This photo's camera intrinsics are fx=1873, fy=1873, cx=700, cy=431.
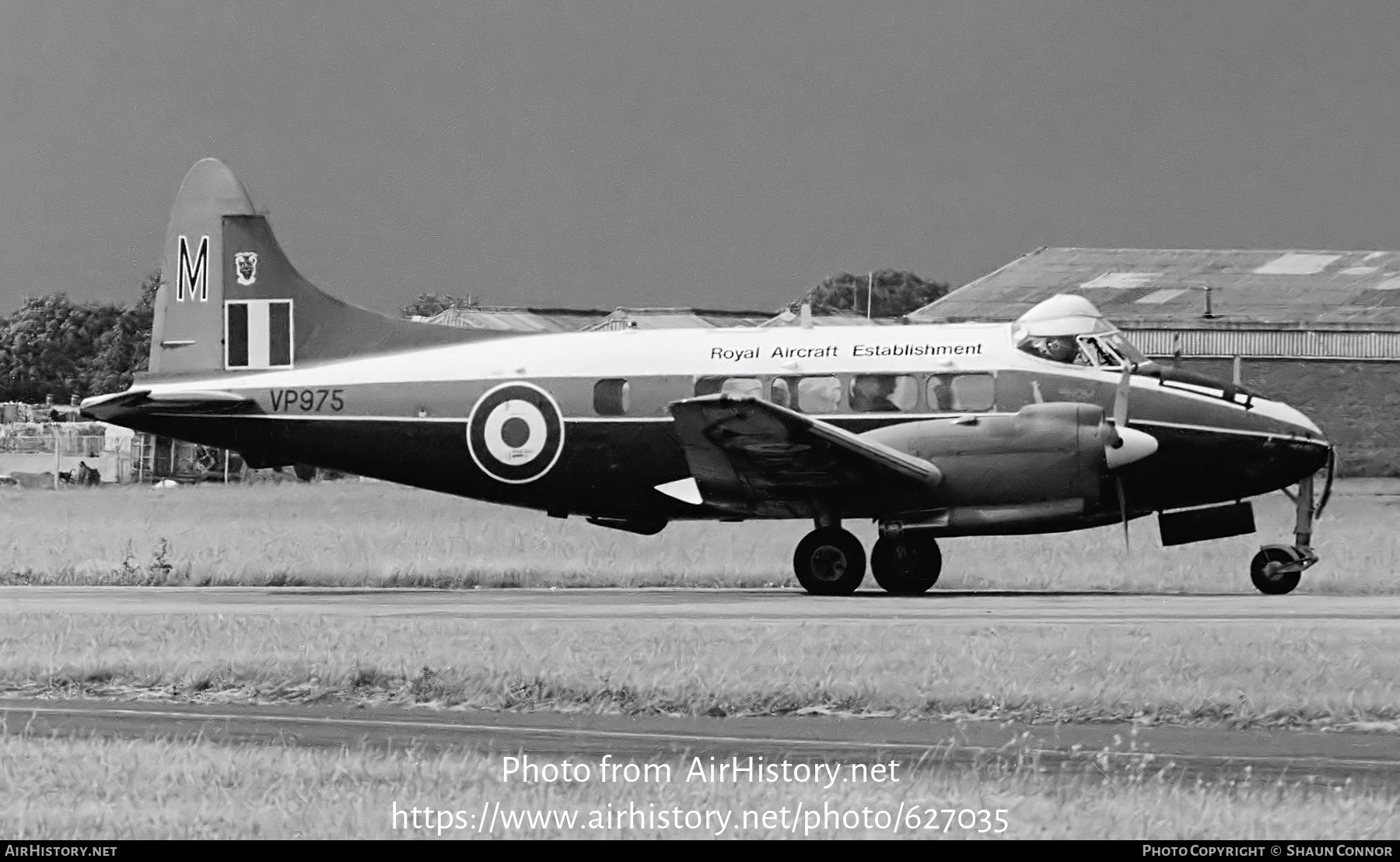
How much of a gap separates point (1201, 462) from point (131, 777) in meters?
16.4

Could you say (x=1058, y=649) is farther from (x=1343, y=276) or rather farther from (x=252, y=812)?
(x=1343, y=276)

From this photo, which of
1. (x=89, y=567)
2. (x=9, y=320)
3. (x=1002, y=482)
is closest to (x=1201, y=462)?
(x=1002, y=482)

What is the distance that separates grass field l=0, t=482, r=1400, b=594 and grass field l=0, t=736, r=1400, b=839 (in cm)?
1542

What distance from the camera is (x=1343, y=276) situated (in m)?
61.5

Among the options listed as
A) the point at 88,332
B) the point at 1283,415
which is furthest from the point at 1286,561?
the point at 88,332

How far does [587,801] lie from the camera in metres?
10.6

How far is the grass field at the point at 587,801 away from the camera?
980 centimetres

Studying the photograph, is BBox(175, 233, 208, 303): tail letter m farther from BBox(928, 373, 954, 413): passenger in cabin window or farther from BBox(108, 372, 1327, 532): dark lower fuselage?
BBox(928, 373, 954, 413): passenger in cabin window

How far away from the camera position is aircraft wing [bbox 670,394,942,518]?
2383 cm

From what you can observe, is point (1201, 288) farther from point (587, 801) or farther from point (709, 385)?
point (587, 801)

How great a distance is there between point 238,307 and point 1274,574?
1542cm

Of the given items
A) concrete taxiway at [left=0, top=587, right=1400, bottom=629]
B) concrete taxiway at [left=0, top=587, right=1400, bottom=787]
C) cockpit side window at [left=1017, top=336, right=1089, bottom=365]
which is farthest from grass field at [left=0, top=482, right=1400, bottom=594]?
concrete taxiway at [left=0, top=587, right=1400, bottom=787]

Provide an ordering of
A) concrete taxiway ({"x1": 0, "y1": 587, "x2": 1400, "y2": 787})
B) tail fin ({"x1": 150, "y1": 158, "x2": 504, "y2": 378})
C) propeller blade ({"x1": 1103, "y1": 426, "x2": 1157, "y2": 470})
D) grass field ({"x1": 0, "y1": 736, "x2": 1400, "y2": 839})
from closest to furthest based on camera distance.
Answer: grass field ({"x1": 0, "y1": 736, "x2": 1400, "y2": 839}) → concrete taxiway ({"x1": 0, "y1": 587, "x2": 1400, "y2": 787}) → propeller blade ({"x1": 1103, "y1": 426, "x2": 1157, "y2": 470}) → tail fin ({"x1": 150, "y1": 158, "x2": 504, "y2": 378})

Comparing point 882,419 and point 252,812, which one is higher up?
point 882,419
